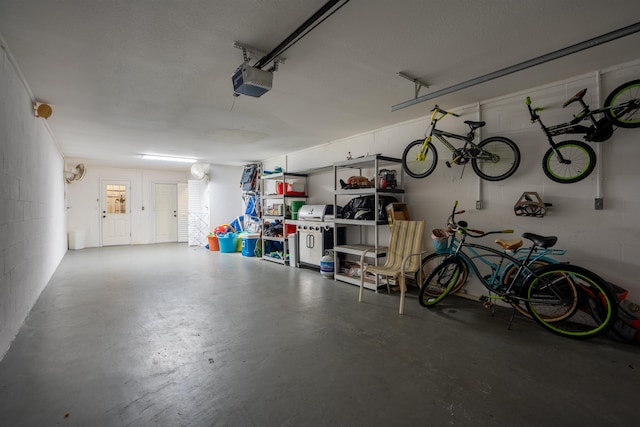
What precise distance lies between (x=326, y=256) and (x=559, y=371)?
346cm

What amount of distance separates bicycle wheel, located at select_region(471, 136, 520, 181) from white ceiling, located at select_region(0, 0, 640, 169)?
0.58m

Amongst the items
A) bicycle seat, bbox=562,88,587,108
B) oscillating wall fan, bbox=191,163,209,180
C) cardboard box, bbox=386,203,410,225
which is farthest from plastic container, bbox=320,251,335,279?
oscillating wall fan, bbox=191,163,209,180

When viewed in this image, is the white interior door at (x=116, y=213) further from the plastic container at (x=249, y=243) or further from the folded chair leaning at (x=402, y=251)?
the folded chair leaning at (x=402, y=251)

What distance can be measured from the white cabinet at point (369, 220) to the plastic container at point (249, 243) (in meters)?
2.81

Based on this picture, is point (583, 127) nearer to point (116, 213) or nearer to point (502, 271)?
point (502, 271)

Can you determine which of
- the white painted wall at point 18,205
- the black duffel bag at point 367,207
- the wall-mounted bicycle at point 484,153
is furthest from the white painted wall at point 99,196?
the wall-mounted bicycle at point 484,153

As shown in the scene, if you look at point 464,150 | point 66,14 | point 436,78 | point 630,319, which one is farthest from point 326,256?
point 66,14

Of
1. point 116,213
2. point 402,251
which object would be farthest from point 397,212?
point 116,213

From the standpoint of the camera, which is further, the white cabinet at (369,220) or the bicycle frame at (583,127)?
the white cabinet at (369,220)

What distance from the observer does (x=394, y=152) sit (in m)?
4.77

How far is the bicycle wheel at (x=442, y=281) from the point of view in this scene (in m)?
3.44

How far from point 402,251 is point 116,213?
30.1ft

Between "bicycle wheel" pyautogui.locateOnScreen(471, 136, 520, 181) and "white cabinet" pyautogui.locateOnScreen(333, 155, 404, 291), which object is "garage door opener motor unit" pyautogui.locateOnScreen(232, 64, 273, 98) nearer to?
"white cabinet" pyautogui.locateOnScreen(333, 155, 404, 291)

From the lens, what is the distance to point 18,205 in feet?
9.35
